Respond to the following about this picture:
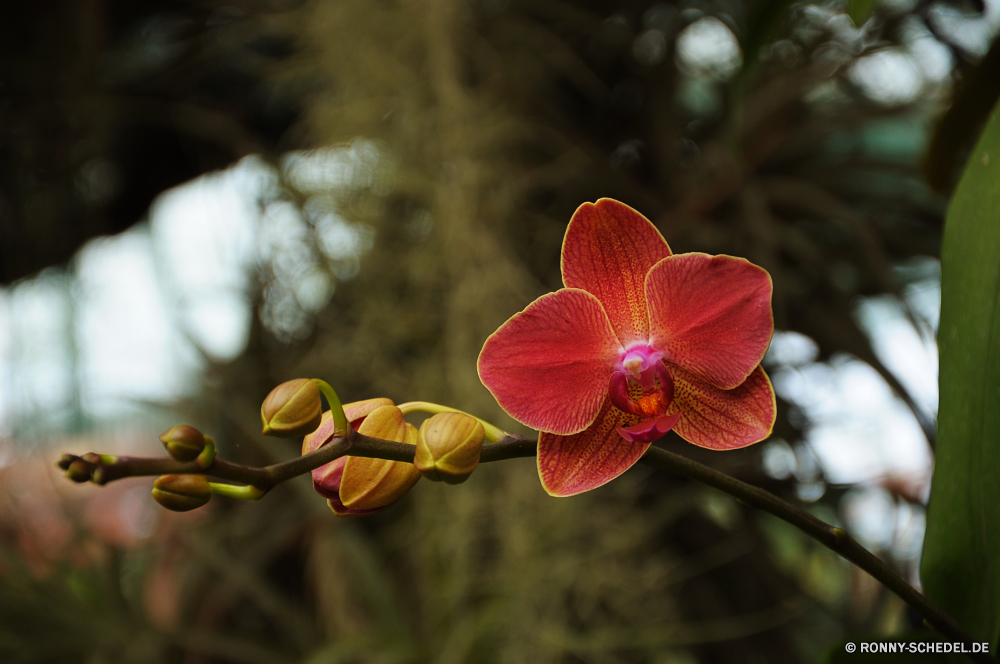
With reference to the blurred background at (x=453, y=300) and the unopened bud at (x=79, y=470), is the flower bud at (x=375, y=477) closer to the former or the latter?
the unopened bud at (x=79, y=470)

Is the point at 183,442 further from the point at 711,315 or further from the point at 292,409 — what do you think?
the point at 711,315

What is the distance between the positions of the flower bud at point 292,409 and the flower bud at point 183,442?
0.02m

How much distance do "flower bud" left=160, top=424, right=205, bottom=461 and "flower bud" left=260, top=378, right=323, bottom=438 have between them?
0.07 ft

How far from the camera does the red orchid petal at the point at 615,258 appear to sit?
185 mm

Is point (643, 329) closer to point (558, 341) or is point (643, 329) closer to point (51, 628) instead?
point (558, 341)

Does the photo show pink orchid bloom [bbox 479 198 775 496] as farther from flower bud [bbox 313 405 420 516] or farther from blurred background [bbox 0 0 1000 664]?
blurred background [bbox 0 0 1000 664]

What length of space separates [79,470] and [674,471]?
0.13 meters

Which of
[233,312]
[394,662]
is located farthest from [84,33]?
[394,662]

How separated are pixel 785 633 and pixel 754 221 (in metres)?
0.42

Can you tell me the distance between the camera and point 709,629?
0.59m

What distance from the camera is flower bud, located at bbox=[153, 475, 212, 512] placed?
13 centimetres

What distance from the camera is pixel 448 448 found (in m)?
0.15

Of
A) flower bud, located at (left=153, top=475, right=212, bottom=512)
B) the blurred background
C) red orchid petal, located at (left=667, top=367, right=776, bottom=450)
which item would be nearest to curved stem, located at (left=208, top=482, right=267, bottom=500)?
flower bud, located at (left=153, top=475, right=212, bottom=512)

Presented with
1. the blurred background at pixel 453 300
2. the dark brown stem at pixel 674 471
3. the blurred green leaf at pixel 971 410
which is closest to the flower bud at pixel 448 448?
the dark brown stem at pixel 674 471
